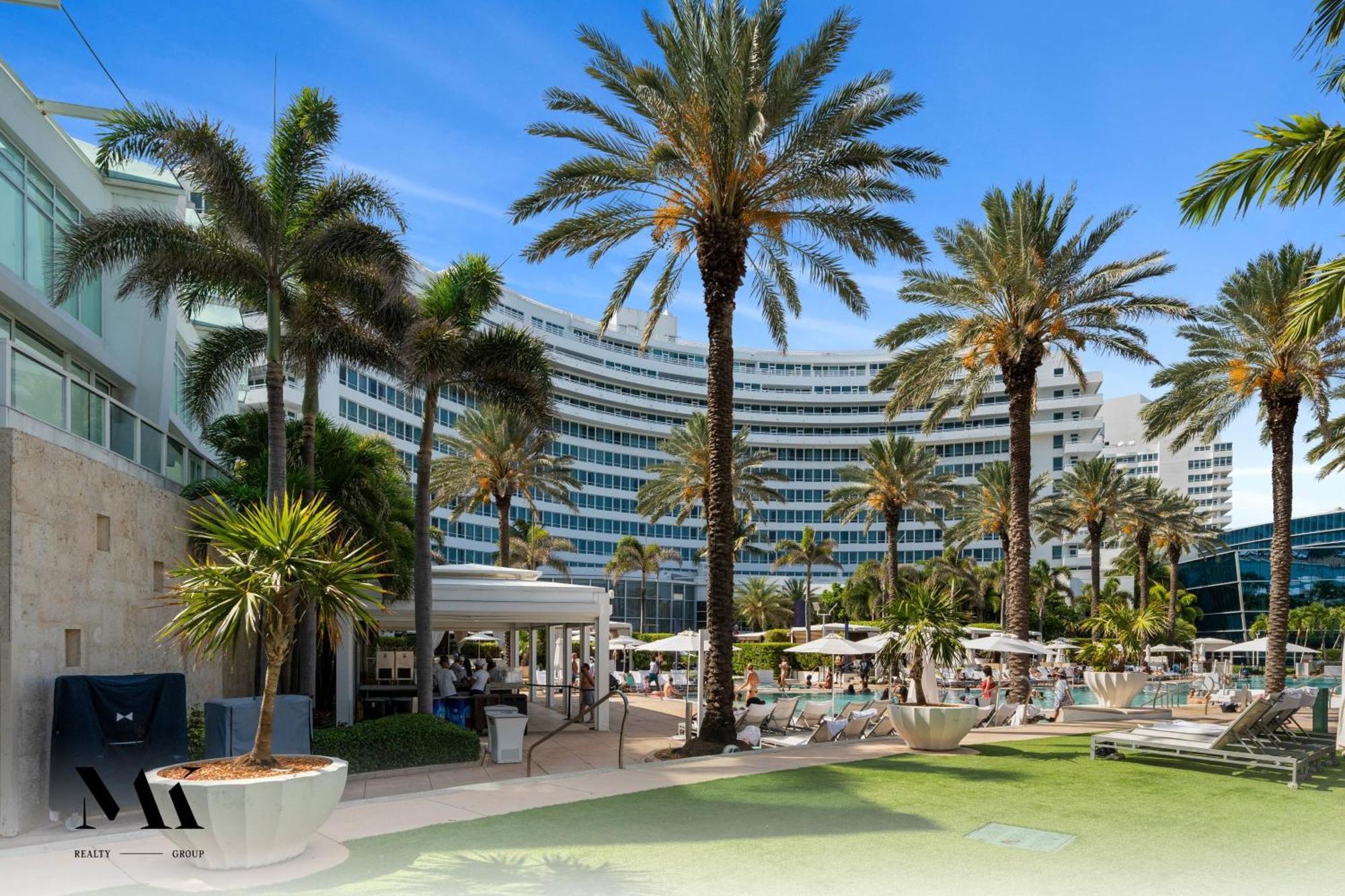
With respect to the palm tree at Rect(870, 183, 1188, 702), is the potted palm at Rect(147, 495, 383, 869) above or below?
below

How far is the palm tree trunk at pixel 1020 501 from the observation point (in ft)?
81.5

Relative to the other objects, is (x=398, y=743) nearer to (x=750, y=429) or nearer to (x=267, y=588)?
(x=267, y=588)

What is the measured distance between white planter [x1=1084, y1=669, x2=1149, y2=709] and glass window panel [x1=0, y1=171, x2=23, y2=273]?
2586cm

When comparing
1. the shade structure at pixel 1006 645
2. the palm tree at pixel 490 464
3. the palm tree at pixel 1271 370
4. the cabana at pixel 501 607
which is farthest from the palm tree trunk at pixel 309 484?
the palm tree at pixel 1271 370

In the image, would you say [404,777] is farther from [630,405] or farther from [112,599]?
[630,405]

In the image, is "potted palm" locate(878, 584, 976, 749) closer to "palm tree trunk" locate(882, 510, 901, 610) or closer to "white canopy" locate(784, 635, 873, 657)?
"white canopy" locate(784, 635, 873, 657)

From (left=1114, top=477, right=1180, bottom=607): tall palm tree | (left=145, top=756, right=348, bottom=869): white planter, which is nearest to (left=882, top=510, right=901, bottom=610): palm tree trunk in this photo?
(left=1114, top=477, right=1180, bottom=607): tall palm tree

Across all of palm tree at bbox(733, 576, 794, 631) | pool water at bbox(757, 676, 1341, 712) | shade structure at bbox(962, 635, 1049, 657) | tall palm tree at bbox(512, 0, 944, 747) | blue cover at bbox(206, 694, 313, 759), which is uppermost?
tall palm tree at bbox(512, 0, 944, 747)

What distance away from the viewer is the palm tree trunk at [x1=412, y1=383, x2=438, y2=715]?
773 inches

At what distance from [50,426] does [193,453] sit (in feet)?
22.0

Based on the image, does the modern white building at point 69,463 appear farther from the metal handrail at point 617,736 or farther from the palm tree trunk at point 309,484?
the metal handrail at point 617,736

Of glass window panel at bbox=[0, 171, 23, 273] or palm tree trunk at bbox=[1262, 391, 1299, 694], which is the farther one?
palm tree trunk at bbox=[1262, 391, 1299, 694]

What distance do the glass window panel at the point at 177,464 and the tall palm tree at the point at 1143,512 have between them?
50.9 meters

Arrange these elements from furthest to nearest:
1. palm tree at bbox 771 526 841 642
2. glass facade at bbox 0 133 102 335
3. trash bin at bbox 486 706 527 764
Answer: palm tree at bbox 771 526 841 642 → trash bin at bbox 486 706 527 764 → glass facade at bbox 0 133 102 335
